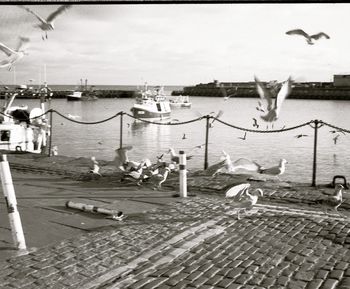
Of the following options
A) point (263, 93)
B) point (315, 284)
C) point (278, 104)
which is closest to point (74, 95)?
point (263, 93)

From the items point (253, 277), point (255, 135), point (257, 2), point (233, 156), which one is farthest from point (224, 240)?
point (255, 135)

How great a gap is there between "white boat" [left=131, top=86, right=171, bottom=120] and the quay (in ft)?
164

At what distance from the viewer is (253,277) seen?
4645mm

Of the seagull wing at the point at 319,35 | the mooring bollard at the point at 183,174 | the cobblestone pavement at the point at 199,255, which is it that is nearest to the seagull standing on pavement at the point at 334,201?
the cobblestone pavement at the point at 199,255

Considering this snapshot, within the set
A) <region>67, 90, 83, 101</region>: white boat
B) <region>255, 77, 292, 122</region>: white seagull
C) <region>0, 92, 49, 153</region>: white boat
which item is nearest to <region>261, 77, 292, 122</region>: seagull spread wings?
<region>255, 77, 292, 122</region>: white seagull

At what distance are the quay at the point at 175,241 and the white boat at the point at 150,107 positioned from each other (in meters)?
49.8

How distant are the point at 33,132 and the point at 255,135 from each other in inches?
871

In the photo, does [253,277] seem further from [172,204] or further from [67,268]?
[172,204]

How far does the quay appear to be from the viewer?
4.62 metres

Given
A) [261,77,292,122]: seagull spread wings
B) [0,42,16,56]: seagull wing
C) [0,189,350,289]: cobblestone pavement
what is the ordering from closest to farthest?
[0,42,16,56]: seagull wing < [0,189,350,289]: cobblestone pavement < [261,77,292,122]: seagull spread wings

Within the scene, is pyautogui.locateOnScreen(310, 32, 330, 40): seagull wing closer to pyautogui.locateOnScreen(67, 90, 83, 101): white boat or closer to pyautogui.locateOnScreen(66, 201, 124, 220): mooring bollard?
pyautogui.locateOnScreen(66, 201, 124, 220): mooring bollard

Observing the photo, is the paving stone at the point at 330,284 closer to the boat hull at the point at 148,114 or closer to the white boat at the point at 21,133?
the white boat at the point at 21,133

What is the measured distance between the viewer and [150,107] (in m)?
59.5

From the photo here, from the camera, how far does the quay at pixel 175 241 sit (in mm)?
4621
